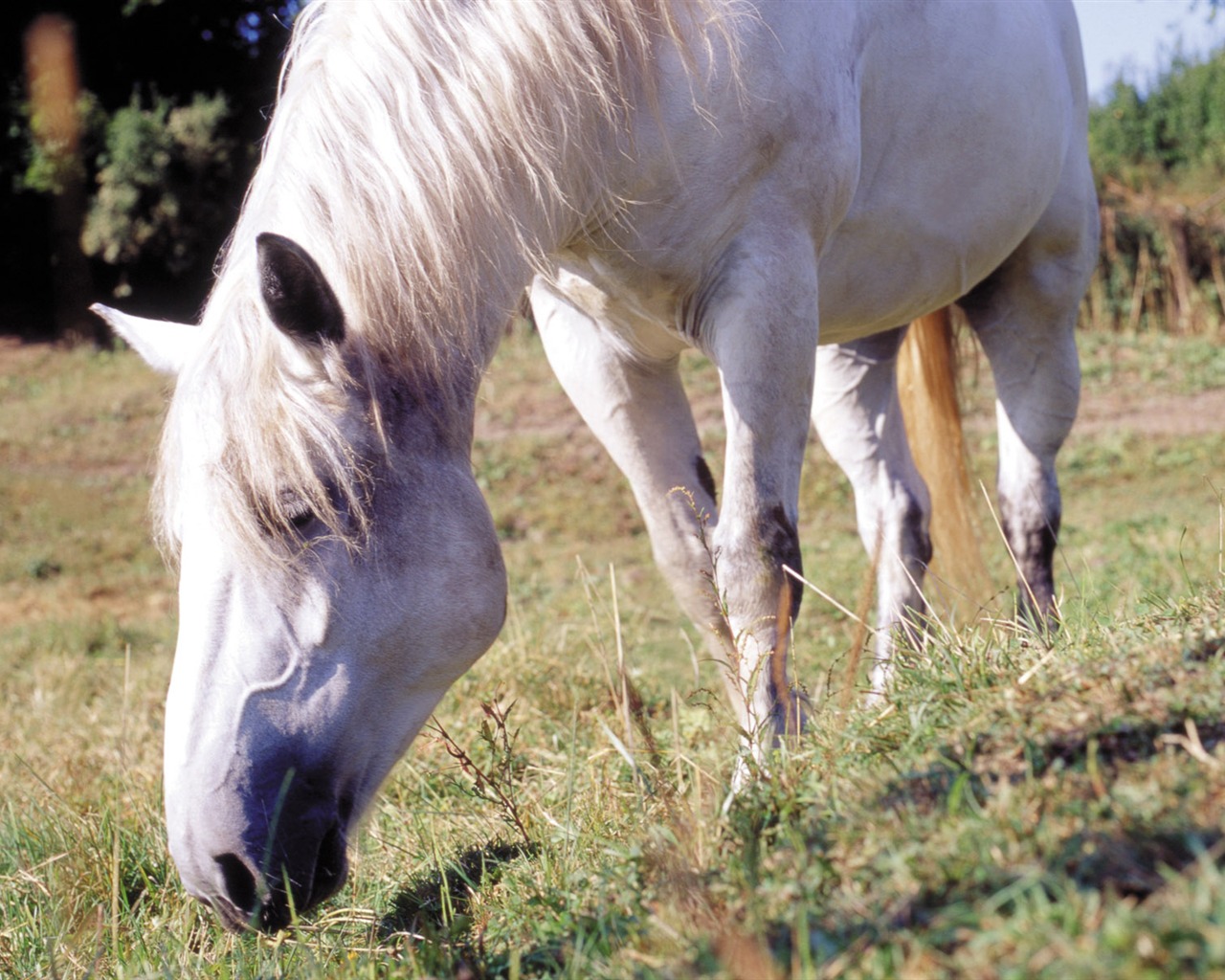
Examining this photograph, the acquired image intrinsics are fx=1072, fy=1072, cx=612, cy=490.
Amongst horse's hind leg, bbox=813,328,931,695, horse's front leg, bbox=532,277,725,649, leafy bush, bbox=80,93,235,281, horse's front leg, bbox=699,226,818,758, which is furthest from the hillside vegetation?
leafy bush, bbox=80,93,235,281

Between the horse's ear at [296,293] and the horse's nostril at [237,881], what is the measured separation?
0.85 metres

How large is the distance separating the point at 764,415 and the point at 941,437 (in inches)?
72.4

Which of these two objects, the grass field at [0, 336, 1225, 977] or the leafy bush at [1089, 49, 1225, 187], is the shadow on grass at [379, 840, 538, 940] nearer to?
the grass field at [0, 336, 1225, 977]

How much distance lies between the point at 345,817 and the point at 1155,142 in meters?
17.6

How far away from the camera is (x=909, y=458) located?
12.1ft

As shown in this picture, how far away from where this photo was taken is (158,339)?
7.00ft

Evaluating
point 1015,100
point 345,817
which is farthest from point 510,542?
point 345,817

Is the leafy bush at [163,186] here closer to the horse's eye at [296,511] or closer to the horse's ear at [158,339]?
the horse's ear at [158,339]

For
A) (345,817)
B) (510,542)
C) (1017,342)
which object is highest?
(1017,342)

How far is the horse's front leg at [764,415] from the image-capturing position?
221 centimetres

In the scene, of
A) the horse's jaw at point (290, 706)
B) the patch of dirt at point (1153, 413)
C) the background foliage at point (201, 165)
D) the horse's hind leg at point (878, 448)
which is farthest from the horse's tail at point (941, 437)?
the background foliage at point (201, 165)

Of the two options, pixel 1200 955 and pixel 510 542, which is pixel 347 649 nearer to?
pixel 1200 955

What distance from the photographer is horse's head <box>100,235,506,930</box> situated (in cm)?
172

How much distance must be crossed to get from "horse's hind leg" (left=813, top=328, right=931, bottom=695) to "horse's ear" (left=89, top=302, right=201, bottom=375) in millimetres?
2111
